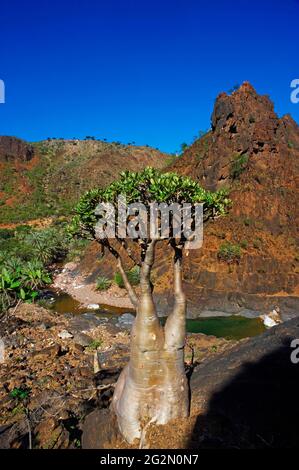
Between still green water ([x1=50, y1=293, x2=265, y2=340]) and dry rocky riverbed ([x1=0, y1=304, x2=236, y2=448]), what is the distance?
194cm

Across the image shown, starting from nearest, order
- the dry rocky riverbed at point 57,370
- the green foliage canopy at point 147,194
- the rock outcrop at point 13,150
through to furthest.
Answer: the green foliage canopy at point 147,194 → the dry rocky riverbed at point 57,370 → the rock outcrop at point 13,150

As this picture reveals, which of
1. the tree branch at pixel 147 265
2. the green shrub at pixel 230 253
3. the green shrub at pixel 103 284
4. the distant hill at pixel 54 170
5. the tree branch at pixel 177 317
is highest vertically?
the distant hill at pixel 54 170

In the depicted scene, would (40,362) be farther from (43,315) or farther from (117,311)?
(117,311)

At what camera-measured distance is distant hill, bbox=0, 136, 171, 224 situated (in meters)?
55.7

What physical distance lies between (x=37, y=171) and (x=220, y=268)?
182 ft

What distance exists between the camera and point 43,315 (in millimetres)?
15547

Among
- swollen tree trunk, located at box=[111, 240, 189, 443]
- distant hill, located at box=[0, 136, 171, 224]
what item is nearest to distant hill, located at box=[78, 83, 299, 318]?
swollen tree trunk, located at box=[111, 240, 189, 443]

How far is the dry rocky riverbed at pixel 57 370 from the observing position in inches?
211

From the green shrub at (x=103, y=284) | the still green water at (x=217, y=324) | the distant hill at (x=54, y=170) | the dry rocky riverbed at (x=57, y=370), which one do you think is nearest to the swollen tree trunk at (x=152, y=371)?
the dry rocky riverbed at (x=57, y=370)

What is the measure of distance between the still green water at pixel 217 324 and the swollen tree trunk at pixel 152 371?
10056mm

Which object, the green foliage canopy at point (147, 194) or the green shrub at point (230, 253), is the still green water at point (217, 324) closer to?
the green shrub at point (230, 253)

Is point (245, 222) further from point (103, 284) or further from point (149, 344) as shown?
point (149, 344)

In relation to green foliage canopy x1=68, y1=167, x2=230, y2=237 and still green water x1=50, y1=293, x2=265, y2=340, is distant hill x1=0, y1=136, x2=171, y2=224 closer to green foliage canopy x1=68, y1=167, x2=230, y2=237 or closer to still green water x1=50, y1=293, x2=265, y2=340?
still green water x1=50, y1=293, x2=265, y2=340

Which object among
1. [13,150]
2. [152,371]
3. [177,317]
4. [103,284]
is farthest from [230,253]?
[13,150]
